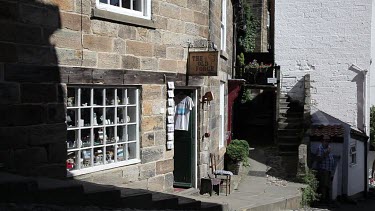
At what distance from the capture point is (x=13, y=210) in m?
4.51

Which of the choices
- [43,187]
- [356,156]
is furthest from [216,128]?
[43,187]

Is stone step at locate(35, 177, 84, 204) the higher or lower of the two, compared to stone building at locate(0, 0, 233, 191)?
lower

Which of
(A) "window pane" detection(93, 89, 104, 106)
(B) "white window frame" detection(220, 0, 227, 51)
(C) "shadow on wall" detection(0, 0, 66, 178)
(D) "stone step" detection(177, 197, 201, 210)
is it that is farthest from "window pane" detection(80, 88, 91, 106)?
(B) "white window frame" detection(220, 0, 227, 51)

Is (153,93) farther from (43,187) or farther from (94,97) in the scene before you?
(43,187)

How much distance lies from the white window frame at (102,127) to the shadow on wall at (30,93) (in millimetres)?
374

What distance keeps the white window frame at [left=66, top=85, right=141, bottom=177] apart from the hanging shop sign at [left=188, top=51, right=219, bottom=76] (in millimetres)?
1554

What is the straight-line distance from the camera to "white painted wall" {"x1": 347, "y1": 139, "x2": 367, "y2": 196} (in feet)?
45.3

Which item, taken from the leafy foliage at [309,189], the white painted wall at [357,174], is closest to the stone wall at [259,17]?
the white painted wall at [357,174]

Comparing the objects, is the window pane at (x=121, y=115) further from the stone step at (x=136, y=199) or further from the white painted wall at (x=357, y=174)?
the white painted wall at (x=357, y=174)

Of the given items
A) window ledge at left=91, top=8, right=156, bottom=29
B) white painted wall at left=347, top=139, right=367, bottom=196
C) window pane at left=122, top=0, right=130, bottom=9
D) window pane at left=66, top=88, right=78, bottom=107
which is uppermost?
window pane at left=122, top=0, right=130, bottom=9

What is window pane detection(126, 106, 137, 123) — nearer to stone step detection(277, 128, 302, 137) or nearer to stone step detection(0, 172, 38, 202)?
stone step detection(0, 172, 38, 202)

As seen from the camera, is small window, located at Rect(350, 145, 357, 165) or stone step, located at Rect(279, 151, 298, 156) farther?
stone step, located at Rect(279, 151, 298, 156)

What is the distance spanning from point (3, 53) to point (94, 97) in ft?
5.90

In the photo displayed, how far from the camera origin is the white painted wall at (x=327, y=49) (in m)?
16.1
